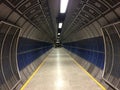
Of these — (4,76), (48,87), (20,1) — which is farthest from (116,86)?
(20,1)

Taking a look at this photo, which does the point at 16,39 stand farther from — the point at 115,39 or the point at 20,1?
the point at 115,39

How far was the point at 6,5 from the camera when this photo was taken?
651 cm

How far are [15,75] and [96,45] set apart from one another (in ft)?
17.4

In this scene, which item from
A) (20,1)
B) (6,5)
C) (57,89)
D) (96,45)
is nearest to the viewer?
(6,5)

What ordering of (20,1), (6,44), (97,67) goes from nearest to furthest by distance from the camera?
(20,1)
(6,44)
(97,67)

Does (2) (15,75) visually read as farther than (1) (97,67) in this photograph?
No

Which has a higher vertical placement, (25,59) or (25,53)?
(25,53)

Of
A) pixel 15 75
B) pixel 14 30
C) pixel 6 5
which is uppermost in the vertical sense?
pixel 6 5

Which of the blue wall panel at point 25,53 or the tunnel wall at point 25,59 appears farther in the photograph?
the blue wall panel at point 25,53

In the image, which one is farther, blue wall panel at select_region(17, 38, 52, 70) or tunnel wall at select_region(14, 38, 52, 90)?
blue wall panel at select_region(17, 38, 52, 70)

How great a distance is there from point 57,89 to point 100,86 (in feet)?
6.62

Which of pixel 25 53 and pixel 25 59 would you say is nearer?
pixel 25 59

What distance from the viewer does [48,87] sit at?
9.73 m

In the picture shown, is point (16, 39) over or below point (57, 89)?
over
